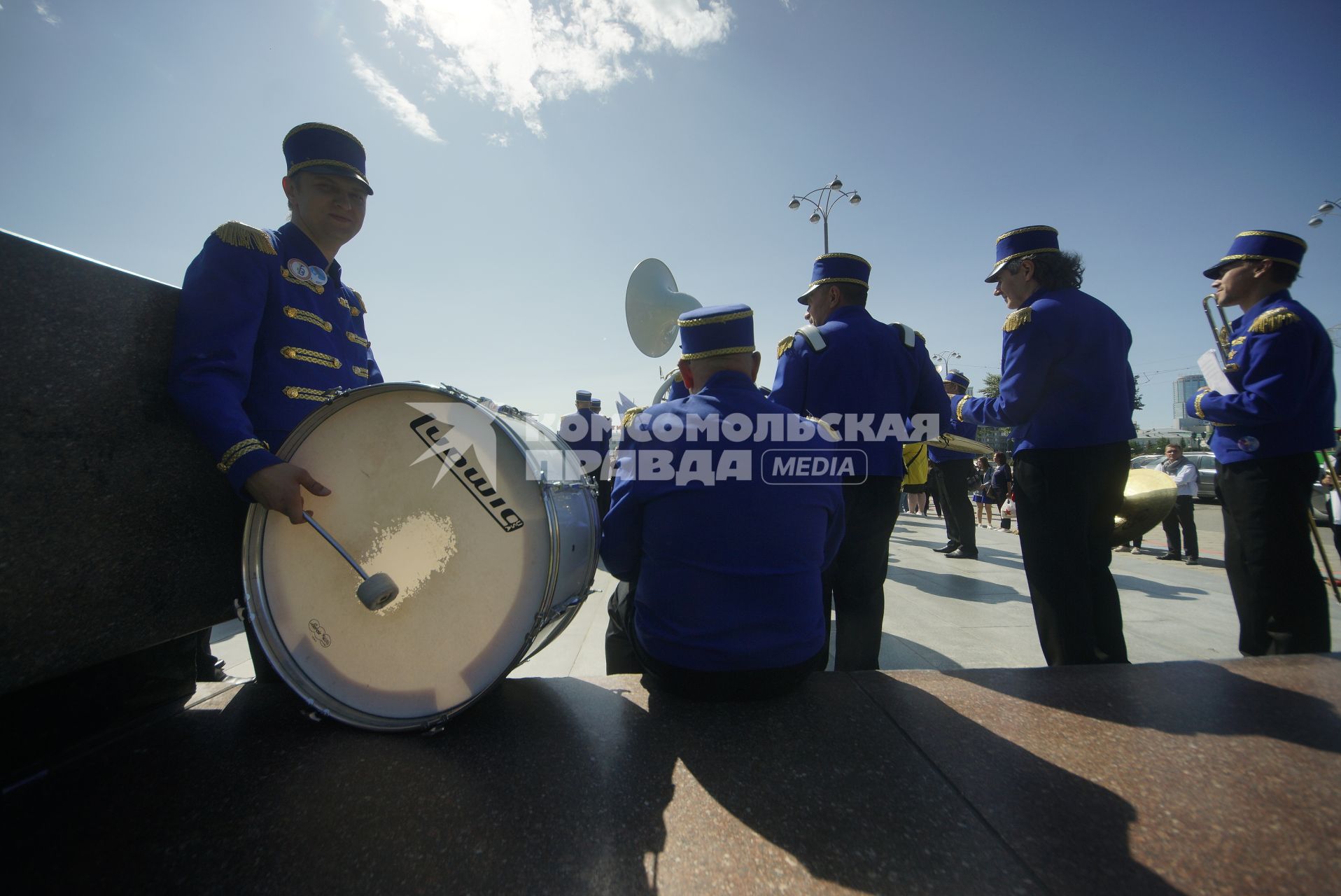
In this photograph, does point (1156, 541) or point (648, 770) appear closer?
point (648, 770)

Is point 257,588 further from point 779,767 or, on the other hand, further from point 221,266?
point 779,767

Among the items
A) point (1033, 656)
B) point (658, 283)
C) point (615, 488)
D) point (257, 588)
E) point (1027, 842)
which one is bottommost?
point (1033, 656)

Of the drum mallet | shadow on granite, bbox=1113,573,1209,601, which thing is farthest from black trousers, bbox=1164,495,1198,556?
the drum mallet

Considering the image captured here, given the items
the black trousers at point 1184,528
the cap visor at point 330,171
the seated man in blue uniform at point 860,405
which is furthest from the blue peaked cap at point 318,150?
the black trousers at point 1184,528

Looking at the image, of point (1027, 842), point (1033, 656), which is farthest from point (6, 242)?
point (1033, 656)

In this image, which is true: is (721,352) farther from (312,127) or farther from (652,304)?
(652,304)

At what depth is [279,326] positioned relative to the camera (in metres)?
1.64

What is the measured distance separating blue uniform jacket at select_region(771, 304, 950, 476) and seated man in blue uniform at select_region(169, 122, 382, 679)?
1.81 meters

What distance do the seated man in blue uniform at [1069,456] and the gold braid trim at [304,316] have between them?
8.46ft

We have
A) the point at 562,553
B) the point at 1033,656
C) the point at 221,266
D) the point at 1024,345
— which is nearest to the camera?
the point at 562,553

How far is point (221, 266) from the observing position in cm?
153

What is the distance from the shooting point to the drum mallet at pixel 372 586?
4.20ft

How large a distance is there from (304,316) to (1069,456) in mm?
2805

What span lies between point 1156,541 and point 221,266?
12.0 m
